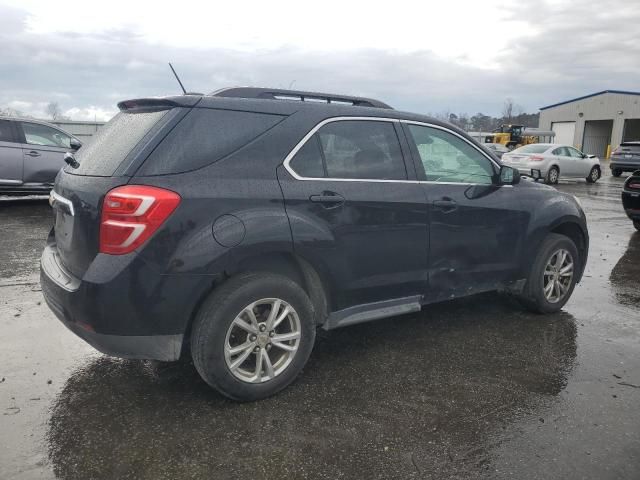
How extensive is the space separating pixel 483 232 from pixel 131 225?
9.08 feet

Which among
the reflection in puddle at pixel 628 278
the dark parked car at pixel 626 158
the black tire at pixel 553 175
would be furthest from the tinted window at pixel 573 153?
the reflection in puddle at pixel 628 278

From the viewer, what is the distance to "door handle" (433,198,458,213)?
3.91 metres

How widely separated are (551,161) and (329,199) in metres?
19.0

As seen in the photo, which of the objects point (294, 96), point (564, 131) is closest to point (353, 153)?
point (294, 96)

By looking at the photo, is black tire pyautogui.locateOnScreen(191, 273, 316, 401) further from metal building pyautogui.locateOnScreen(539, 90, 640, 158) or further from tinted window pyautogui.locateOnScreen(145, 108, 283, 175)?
metal building pyautogui.locateOnScreen(539, 90, 640, 158)

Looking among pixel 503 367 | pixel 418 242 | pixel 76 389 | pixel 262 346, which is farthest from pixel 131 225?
pixel 503 367

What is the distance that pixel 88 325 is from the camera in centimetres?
285

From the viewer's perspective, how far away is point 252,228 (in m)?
3.01

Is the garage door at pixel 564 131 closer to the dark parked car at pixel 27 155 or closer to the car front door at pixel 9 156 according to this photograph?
the dark parked car at pixel 27 155

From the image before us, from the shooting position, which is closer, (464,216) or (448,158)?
(464,216)

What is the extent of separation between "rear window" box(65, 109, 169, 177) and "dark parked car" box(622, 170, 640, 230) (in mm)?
9371

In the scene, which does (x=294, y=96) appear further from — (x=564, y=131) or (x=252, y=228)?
(x=564, y=131)

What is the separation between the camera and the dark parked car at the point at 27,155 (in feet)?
33.2

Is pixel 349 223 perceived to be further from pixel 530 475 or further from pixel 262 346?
pixel 530 475
